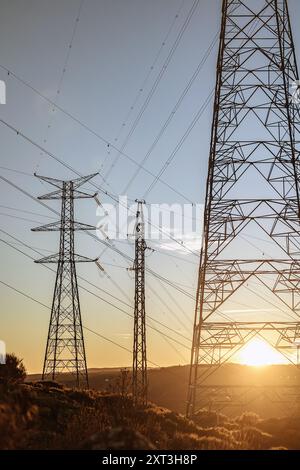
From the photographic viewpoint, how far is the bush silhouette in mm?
20609

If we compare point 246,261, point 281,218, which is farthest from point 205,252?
point 281,218

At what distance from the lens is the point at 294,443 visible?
1814 cm

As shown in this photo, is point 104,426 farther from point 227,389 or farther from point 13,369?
point 227,389

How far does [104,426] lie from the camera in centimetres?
1306

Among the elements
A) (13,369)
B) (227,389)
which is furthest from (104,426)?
(227,389)

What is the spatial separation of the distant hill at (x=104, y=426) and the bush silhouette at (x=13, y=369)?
3.93 feet

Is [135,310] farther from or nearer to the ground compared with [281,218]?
nearer to the ground

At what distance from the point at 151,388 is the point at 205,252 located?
8263cm

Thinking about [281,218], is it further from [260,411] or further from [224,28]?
[260,411]

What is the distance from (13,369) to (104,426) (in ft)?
32.0

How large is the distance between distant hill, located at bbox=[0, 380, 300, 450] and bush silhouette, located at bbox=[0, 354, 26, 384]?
1.20 m

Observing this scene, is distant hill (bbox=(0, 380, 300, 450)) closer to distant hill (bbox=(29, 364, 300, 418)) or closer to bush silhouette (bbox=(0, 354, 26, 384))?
bush silhouette (bbox=(0, 354, 26, 384))

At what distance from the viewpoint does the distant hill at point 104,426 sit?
9.75m

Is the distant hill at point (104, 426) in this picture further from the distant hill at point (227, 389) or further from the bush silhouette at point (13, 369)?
the distant hill at point (227, 389)
